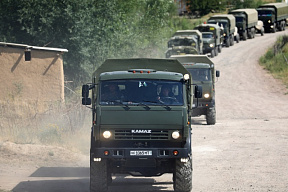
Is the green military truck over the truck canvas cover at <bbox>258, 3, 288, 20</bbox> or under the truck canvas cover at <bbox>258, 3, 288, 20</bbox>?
under

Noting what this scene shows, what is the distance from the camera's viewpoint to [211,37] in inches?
1848

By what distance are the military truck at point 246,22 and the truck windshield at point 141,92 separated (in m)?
46.6

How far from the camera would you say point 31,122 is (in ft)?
65.5

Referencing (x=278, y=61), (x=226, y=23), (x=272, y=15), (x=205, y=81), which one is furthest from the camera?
(x=272, y=15)

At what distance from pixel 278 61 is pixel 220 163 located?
30275 millimetres

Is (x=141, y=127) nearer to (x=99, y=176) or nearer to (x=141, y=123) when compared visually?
(x=141, y=123)

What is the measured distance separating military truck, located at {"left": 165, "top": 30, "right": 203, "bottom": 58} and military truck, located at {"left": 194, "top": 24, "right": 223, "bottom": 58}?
9.90 ft

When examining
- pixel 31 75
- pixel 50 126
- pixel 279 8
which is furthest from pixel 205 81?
pixel 279 8

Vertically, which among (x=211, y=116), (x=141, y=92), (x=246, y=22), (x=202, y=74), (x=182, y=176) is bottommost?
(x=211, y=116)

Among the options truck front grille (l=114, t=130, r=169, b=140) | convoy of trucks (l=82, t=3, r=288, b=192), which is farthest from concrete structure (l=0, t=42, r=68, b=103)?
truck front grille (l=114, t=130, r=169, b=140)

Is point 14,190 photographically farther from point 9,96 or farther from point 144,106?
point 9,96

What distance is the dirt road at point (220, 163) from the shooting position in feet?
42.1

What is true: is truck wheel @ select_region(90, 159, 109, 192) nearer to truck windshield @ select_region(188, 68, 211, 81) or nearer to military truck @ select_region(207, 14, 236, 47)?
truck windshield @ select_region(188, 68, 211, 81)

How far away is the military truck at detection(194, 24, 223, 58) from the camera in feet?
152
